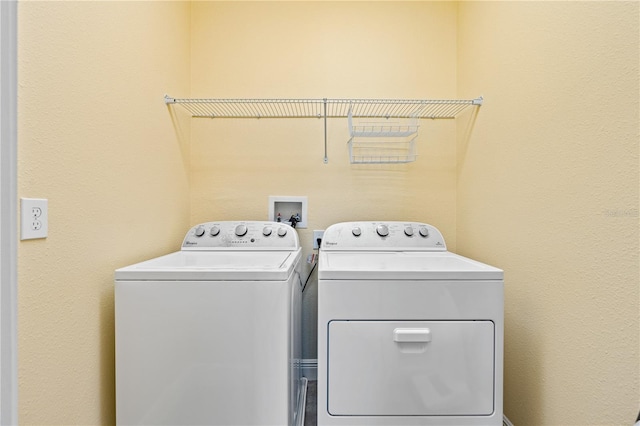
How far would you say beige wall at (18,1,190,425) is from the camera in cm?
82

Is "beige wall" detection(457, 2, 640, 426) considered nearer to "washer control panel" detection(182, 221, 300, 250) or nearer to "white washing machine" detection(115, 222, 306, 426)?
"white washing machine" detection(115, 222, 306, 426)

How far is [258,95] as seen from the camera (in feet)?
6.32

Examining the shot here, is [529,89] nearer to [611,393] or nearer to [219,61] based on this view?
[611,393]

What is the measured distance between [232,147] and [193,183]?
341 mm

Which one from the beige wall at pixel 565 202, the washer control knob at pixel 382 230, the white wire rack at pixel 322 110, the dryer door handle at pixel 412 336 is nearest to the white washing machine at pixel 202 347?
the dryer door handle at pixel 412 336

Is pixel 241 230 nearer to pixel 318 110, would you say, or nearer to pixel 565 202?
pixel 318 110

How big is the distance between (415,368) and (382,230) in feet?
2.64

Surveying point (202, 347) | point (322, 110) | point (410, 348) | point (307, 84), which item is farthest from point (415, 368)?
point (307, 84)

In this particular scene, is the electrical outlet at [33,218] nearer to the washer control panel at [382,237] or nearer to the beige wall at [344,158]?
the beige wall at [344,158]

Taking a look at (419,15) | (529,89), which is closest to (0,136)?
Result: (529,89)

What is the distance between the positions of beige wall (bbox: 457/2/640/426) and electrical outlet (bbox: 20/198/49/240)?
5.27 ft

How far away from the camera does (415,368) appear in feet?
3.37

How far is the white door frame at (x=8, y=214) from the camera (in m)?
0.73

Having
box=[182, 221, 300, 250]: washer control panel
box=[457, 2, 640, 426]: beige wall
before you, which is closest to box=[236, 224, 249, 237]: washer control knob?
box=[182, 221, 300, 250]: washer control panel
